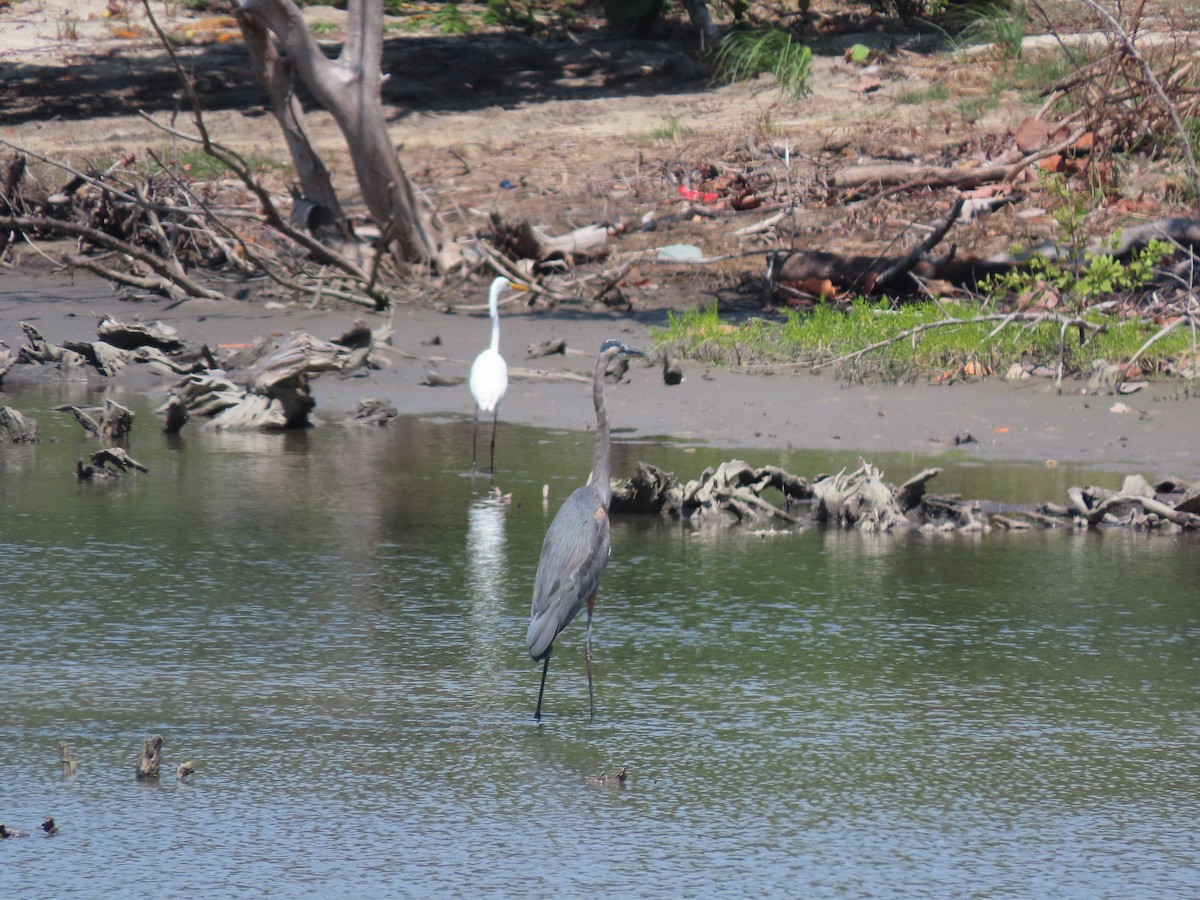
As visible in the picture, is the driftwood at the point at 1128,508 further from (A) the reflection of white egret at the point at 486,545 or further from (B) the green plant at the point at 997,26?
(B) the green plant at the point at 997,26

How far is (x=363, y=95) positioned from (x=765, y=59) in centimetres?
772

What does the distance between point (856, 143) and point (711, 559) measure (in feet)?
40.6

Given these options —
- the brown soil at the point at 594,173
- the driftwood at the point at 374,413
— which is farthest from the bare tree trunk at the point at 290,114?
the driftwood at the point at 374,413

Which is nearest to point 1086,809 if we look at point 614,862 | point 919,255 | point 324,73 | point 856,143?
point 614,862

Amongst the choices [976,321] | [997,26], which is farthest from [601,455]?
[997,26]

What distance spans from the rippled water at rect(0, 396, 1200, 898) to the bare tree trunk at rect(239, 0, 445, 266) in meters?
7.81

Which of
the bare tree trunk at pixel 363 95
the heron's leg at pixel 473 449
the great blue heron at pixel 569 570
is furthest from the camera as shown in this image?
the bare tree trunk at pixel 363 95

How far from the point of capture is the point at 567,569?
17.3ft

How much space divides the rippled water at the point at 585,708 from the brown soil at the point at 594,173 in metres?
2.78

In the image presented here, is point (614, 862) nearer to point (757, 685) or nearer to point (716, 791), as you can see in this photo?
point (716, 791)

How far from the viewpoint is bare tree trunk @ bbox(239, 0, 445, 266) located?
15.2 metres

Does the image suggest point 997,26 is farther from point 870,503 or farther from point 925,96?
point 870,503

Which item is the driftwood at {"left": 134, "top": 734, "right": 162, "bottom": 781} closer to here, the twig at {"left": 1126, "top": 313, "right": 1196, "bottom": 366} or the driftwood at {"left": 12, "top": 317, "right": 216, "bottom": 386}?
the twig at {"left": 1126, "top": 313, "right": 1196, "bottom": 366}

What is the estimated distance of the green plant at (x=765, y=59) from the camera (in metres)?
21.0
